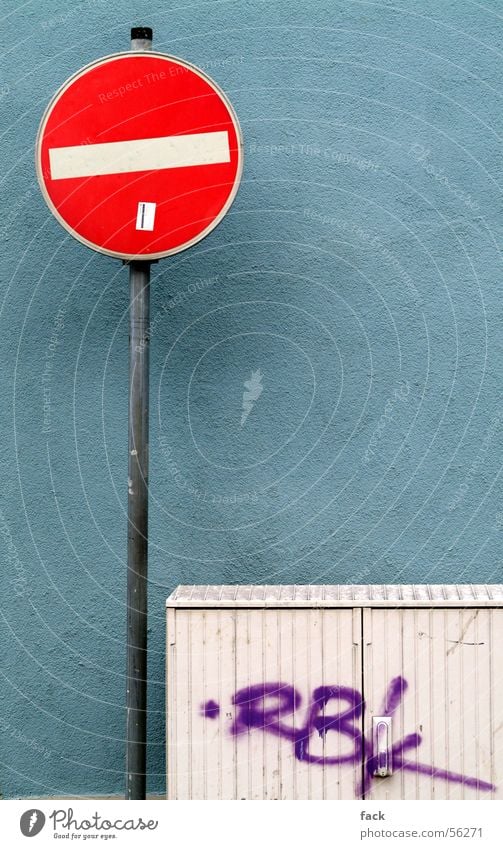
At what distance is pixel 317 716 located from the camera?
4.44 m

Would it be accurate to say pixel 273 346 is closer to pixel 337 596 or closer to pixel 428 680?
pixel 337 596

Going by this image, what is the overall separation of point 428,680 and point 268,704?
728 mm

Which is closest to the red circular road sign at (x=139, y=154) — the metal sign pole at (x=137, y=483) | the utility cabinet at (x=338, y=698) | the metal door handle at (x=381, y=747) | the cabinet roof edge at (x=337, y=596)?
the metal sign pole at (x=137, y=483)

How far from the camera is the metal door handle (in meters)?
4.42

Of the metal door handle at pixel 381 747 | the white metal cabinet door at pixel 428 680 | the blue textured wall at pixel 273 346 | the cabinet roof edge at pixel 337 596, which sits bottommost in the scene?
the metal door handle at pixel 381 747

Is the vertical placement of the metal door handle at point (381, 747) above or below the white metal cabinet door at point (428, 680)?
below

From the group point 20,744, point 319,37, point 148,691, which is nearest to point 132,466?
point 148,691

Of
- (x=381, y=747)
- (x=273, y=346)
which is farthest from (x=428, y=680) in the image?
(x=273, y=346)

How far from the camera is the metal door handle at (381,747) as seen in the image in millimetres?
4422

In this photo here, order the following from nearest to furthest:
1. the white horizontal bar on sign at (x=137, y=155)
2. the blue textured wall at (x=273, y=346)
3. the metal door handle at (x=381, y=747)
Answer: the white horizontal bar on sign at (x=137, y=155), the metal door handle at (x=381, y=747), the blue textured wall at (x=273, y=346)

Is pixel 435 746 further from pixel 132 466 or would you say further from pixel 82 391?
pixel 82 391

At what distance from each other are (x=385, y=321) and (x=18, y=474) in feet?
6.80

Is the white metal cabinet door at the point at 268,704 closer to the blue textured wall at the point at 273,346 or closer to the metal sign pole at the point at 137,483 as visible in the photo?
the metal sign pole at the point at 137,483

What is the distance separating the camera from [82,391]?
5.16 m
